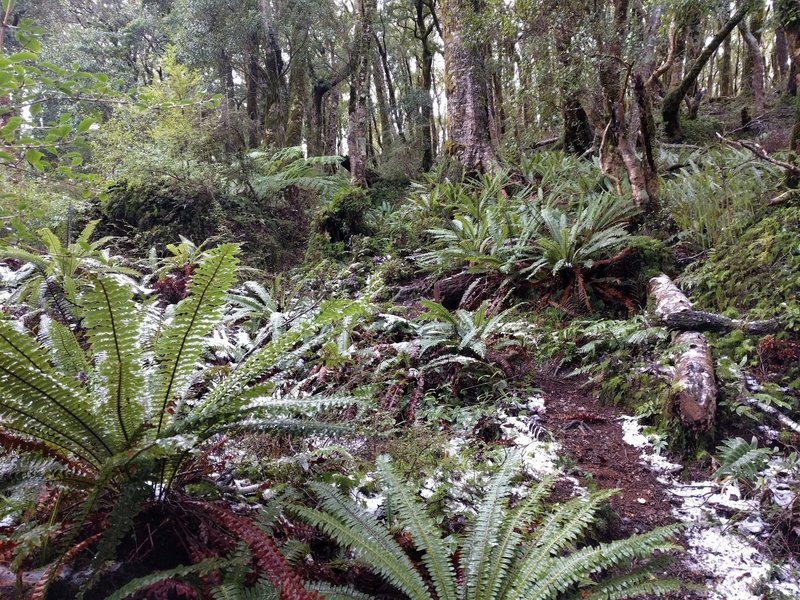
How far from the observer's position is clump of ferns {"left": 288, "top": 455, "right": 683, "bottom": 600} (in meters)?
1.48

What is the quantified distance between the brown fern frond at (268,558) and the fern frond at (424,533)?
393 mm

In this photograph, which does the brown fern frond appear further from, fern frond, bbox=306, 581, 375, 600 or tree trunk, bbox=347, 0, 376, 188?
tree trunk, bbox=347, 0, 376, 188

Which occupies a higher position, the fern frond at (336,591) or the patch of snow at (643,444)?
the fern frond at (336,591)

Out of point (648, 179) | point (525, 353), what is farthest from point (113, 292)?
point (648, 179)

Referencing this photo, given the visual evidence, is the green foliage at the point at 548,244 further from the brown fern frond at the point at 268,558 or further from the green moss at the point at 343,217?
the brown fern frond at the point at 268,558

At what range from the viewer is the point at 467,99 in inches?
305

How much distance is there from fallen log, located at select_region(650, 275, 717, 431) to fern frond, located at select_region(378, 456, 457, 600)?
6.17ft

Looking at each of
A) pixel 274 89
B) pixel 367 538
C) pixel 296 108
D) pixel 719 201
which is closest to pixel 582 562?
pixel 367 538

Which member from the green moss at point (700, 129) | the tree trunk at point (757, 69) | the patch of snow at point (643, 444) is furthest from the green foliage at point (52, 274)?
the tree trunk at point (757, 69)

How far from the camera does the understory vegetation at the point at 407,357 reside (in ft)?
4.80

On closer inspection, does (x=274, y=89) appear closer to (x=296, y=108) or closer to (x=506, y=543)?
(x=296, y=108)

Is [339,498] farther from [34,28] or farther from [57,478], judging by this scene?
[34,28]

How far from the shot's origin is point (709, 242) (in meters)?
4.76

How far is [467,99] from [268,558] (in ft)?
25.3
